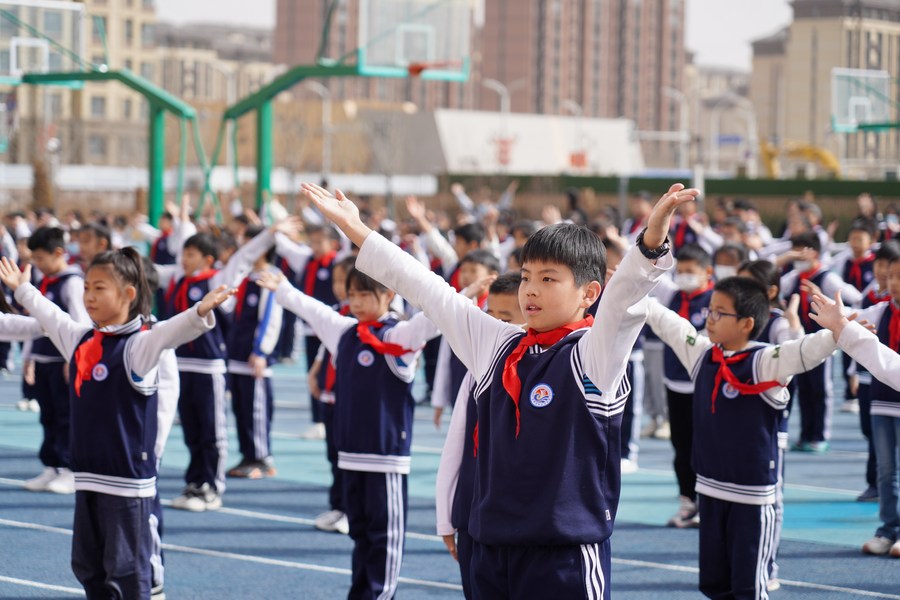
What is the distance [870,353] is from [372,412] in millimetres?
2495

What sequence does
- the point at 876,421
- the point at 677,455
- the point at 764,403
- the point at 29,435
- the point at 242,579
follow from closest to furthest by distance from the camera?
the point at 764,403, the point at 242,579, the point at 876,421, the point at 677,455, the point at 29,435

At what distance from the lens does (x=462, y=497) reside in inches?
190

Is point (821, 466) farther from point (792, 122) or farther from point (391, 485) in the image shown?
point (792, 122)

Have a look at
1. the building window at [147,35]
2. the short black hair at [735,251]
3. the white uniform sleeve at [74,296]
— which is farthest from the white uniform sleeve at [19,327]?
the building window at [147,35]

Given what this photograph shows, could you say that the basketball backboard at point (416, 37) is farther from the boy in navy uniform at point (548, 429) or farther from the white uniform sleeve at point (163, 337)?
the boy in navy uniform at point (548, 429)

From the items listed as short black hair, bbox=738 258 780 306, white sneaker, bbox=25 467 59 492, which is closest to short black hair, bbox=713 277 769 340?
short black hair, bbox=738 258 780 306

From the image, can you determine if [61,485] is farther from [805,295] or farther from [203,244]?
[805,295]

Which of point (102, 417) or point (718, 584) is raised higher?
point (102, 417)

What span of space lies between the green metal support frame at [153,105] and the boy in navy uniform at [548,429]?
48.2 feet

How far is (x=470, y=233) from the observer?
10.7 meters

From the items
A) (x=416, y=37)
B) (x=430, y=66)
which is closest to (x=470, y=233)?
(x=430, y=66)

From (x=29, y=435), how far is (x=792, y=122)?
79907 millimetres

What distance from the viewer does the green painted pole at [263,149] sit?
18344 mm

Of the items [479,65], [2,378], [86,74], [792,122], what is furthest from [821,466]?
[479,65]
